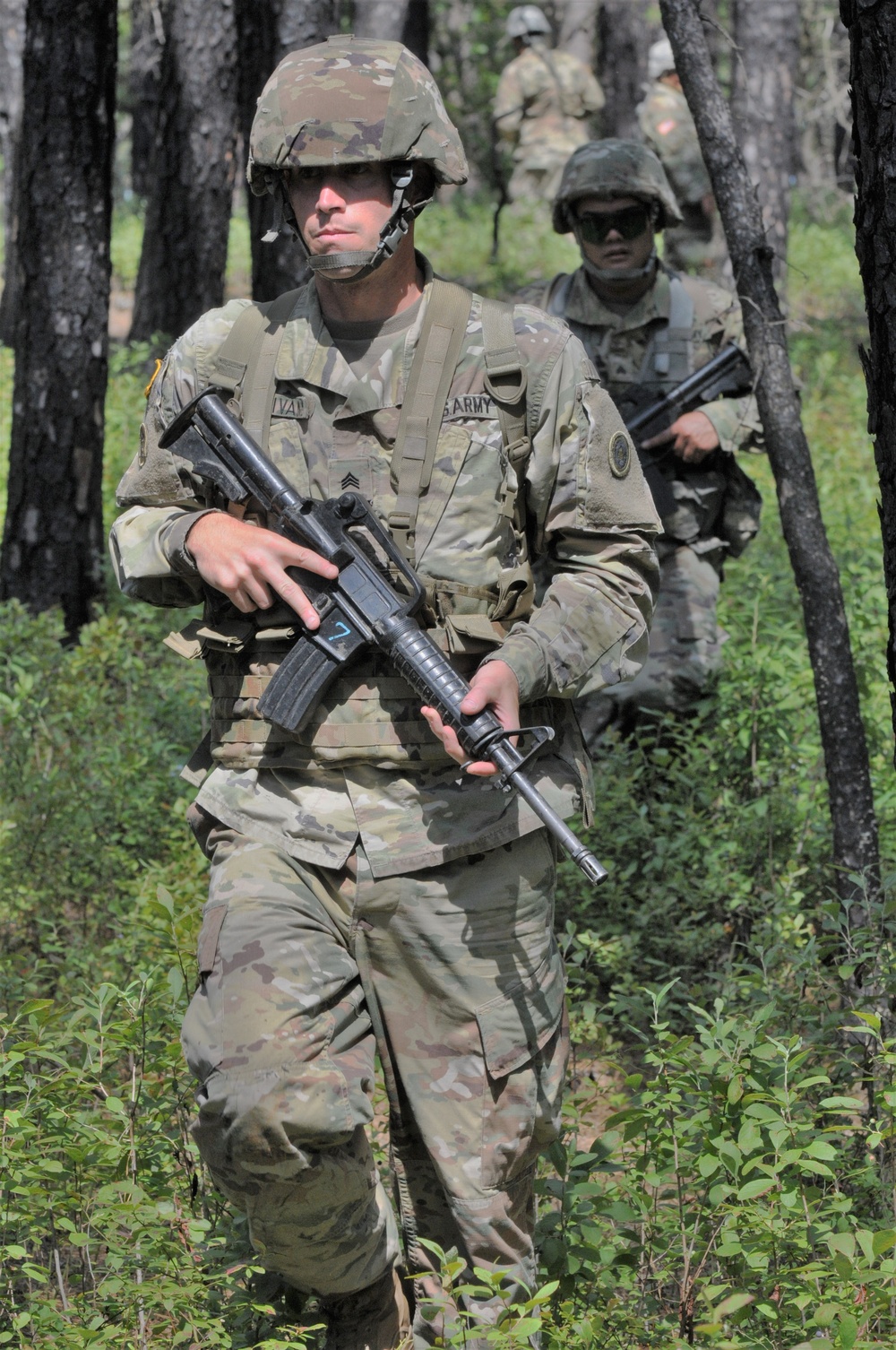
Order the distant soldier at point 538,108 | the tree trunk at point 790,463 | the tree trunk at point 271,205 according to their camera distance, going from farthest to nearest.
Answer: the distant soldier at point 538,108 → the tree trunk at point 271,205 → the tree trunk at point 790,463

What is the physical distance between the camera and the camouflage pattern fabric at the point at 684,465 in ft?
21.2

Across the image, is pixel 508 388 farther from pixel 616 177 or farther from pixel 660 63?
pixel 660 63

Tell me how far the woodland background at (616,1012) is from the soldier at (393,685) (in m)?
0.24

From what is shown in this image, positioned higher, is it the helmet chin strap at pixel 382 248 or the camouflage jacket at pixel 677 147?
A: the camouflage jacket at pixel 677 147

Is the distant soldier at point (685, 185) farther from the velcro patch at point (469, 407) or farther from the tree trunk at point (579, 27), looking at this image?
the tree trunk at point (579, 27)

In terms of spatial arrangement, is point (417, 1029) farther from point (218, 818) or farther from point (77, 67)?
point (77, 67)

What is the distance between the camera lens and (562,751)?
134 inches

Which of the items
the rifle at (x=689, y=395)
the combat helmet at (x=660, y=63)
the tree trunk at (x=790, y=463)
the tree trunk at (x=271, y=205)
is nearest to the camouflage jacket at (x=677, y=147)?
the combat helmet at (x=660, y=63)

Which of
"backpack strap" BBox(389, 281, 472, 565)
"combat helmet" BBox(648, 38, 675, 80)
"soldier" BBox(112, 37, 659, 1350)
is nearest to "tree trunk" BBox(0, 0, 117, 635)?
"soldier" BBox(112, 37, 659, 1350)

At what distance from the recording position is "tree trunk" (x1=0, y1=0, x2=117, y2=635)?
26.7ft

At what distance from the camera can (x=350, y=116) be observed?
334 cm

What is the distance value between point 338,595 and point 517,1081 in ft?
3.32

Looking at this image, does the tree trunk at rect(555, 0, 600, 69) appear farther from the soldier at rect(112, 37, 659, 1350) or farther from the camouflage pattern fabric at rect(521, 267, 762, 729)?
the soldier at rect(112, 37, 659, 1350)

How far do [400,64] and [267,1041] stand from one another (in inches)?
79.8
